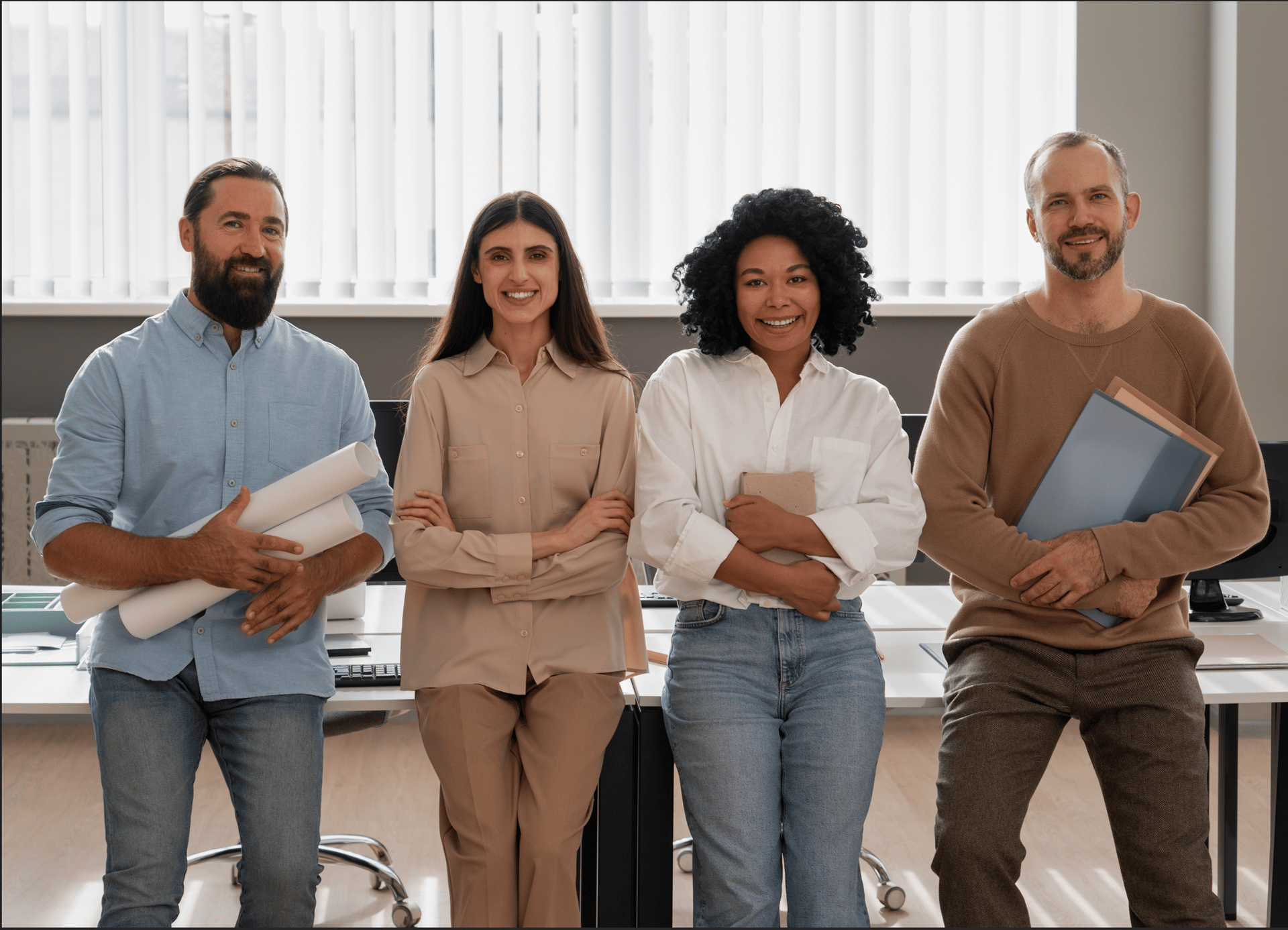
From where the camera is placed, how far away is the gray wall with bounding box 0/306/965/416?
3896mm

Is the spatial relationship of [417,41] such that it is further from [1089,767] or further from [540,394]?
[1089,767]

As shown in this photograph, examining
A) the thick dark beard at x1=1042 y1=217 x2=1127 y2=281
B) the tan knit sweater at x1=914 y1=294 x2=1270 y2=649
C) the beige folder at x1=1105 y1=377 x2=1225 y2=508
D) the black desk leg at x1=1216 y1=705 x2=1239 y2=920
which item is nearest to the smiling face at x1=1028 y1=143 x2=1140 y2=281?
the thick dark beard at x1=1042 y1=217 x2=1127 y2=281

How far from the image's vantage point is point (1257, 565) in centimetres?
243

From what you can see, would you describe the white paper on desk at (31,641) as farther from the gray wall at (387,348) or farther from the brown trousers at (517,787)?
the gray wall at (387,348)

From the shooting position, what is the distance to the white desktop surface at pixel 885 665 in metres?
1.87

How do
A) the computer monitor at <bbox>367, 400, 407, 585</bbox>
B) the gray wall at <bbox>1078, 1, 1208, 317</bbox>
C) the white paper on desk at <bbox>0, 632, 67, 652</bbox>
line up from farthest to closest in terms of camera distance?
the gray wall at <bbox>1078, 1, 1208, 317</bbox>, the computer monitor at <bbox>367, 400, 407, 585</bbox>, the white paper on desk at <bbox>0, 632, 67, 652</bbox>

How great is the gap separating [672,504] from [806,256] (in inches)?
22.0

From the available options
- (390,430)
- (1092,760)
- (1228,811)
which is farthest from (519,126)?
(1228,811)

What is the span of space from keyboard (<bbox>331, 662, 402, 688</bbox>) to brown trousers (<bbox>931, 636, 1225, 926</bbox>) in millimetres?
1000

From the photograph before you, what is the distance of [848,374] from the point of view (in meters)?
2.05

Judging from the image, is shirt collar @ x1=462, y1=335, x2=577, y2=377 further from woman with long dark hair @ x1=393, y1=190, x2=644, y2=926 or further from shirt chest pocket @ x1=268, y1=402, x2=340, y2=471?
shirt chest pocket @ x1=268, y1=402, x2=340, y2=471

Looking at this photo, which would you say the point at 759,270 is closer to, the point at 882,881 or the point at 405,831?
the point at 882,881

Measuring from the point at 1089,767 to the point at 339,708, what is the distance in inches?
105

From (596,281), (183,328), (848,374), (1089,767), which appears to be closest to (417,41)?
(596,281)
